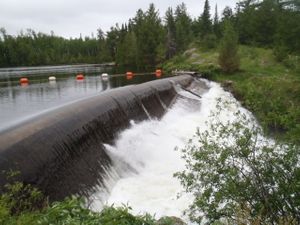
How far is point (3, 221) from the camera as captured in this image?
4.25 metres

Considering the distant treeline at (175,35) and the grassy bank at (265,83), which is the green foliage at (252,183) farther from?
the distant treeline at (175,35)

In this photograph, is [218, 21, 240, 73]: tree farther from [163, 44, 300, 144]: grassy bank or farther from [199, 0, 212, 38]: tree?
[199, 0, 212, 38]: tree

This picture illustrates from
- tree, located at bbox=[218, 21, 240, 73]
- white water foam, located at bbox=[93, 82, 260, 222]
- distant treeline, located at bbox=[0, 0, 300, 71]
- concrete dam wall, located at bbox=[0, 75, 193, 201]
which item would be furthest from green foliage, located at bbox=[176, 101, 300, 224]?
distant treeline, located at bbox=[0, 0, 300, 71]

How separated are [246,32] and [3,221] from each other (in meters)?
51.5

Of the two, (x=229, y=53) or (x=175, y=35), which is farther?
(x=175, y=35)

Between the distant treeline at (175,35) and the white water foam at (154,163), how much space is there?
26.6 meters

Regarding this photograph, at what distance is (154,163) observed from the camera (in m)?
11.0

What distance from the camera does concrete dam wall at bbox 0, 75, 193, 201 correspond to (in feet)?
23.7

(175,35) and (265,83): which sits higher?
(175,35)

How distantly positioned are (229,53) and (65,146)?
28.2 meters

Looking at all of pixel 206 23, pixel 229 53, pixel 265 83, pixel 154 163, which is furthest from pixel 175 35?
pixel 265 83

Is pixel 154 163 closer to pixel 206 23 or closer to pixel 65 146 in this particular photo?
pixel 65 146

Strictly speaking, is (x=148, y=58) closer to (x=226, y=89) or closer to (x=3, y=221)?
(x=226, y=89)

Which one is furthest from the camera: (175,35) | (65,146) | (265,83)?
(175,35)
